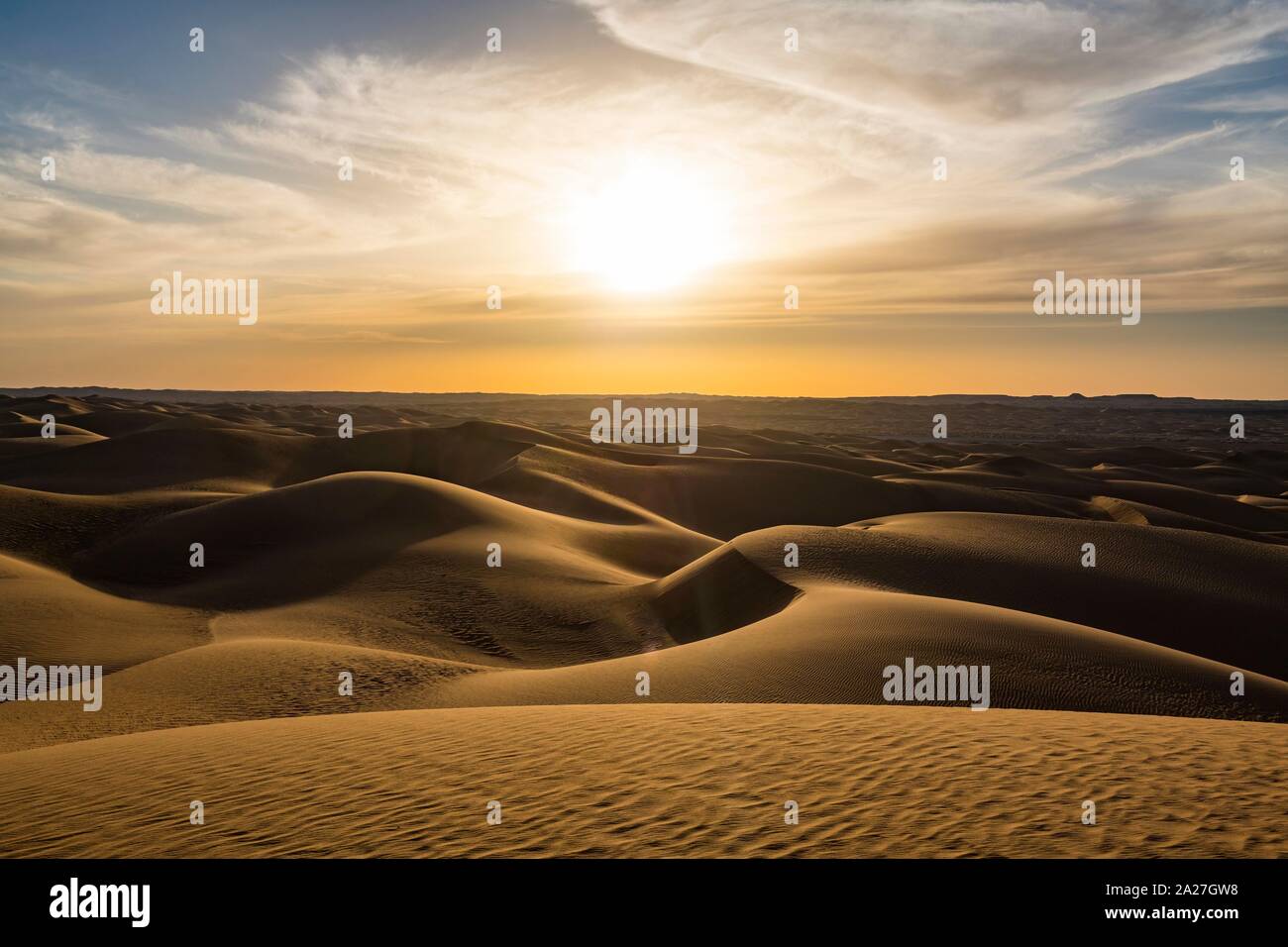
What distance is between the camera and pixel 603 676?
51.7 feet

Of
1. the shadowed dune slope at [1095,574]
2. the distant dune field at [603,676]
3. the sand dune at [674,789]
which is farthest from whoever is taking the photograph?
the shadowed dune slope at [1095,574]

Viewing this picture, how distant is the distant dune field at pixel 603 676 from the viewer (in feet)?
23.1

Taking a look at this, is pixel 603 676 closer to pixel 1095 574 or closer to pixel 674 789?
pixel 674 789

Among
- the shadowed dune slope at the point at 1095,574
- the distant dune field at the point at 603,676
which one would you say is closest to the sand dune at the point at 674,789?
the distant dune field at the point at 603,676

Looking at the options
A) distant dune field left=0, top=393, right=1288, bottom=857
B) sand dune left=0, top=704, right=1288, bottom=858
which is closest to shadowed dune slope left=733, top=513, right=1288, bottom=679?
distant dune field left=0, top=393, right=1288, bottom=857

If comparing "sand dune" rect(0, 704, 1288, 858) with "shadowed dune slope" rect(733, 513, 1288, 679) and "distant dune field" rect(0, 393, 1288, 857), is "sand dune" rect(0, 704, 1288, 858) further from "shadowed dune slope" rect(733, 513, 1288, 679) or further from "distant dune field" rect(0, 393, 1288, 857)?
"shadowed dune slope" rect(733, 513, 1288, 679)

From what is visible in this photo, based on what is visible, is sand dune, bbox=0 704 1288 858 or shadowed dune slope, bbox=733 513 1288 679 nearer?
sand dune, bbox=0 704 1288 858

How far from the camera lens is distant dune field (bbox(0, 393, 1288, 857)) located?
7.03 m

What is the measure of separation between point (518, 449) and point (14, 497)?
31.1 m

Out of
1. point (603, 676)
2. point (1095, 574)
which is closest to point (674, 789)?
point (603, 676)

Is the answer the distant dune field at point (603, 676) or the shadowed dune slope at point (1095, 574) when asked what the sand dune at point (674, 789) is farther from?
the shadowed dune slope at point (1095, 574)

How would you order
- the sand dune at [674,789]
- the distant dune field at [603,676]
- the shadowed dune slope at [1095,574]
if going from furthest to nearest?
the shadowed dune slope at [1095,574] → the distant dune field at [603,676] → the sand dune at [674,789]

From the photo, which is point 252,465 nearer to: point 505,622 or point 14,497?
point 14,497

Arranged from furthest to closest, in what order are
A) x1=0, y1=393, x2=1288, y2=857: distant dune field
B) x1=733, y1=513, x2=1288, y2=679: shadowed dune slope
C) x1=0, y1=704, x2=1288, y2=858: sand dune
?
x1=733, y1=513, x2=1288, y2=679: shadowed dune slope < x1=0, y1=393, x2=1288, y2=857: distant dune field < x1=0, y1=704, x2=1288, y2=858: sand dune
